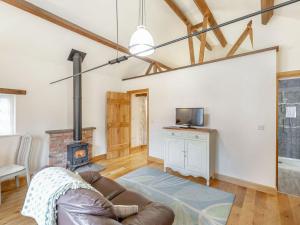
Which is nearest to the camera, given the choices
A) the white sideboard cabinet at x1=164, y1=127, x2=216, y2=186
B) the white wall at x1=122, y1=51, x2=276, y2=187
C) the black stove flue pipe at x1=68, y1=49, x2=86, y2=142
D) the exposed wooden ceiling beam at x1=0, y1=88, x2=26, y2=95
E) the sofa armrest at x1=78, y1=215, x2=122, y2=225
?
the sofa armrest at x1=78, y1=215, x2=122, y2=225

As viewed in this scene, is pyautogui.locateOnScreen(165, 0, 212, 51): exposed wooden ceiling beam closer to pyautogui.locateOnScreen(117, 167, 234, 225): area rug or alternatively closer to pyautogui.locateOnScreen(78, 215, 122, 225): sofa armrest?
pyautogui.locateOnScreen(117, 167, 234, 225): area rug

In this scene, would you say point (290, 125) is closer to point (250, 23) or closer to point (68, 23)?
point (250, 23)

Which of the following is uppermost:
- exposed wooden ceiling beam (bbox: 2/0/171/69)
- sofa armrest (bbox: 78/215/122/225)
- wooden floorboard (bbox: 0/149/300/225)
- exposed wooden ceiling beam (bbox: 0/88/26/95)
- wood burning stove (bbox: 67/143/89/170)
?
exposed wooden ceiling beam (bbox: 2/0/171/69)

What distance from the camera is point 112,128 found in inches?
190

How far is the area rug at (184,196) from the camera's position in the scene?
7.14ft

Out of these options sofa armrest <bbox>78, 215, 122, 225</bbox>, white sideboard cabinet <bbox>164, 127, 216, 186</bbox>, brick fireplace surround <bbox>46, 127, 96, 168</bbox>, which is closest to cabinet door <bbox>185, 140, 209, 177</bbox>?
white sideboard cabinet <bbox>164, 127, 216, 186</bbox>

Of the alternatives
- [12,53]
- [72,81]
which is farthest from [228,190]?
[12,53]

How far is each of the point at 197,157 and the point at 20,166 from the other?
3278mm

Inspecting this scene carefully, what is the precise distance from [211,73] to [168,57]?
8.02 ft

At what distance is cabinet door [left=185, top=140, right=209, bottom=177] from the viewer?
3.16 metres

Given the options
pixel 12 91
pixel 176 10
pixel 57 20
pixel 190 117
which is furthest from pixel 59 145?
pixel 176 10

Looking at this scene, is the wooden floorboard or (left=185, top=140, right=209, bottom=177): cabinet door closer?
the wooden floorboard

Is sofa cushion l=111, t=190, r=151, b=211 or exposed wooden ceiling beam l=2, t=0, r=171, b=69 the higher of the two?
exposed wooden ceiling beam l=2, t=0, r=171, b=69

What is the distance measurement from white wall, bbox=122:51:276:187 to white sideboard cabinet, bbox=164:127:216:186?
1.06 feet
